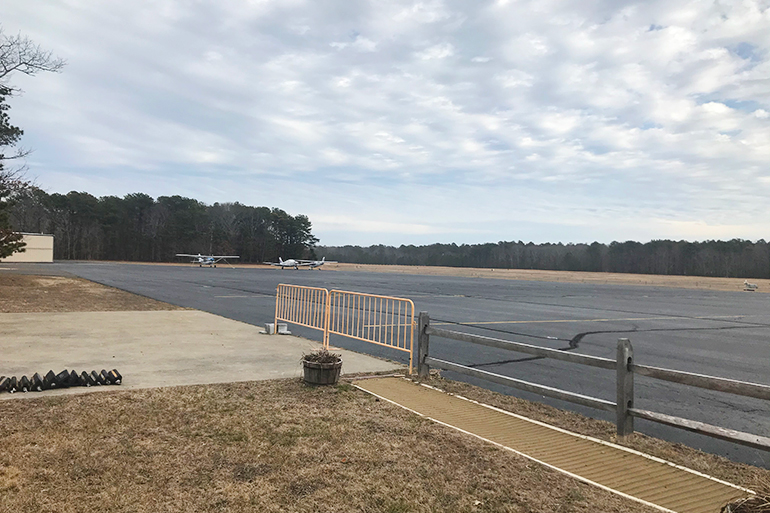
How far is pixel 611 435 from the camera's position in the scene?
518cm

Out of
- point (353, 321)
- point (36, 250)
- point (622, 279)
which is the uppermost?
point (36, 250)

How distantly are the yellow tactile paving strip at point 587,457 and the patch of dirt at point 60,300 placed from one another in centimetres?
1229

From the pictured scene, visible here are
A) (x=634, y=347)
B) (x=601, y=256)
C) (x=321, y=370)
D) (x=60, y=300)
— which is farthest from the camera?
(x=601, y=256)

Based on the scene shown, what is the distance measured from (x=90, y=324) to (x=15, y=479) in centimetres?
921

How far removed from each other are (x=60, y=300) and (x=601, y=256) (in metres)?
128

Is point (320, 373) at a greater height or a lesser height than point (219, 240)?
lesser

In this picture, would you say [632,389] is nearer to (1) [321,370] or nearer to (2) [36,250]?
(1) [321,370]

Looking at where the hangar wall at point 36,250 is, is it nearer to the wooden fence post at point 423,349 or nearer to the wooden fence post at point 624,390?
the wooden fence post at point 423,349

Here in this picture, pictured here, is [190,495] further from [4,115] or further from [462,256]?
[462,256]

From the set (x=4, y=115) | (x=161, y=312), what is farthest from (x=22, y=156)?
(x=161, y=312)

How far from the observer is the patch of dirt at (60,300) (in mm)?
14820

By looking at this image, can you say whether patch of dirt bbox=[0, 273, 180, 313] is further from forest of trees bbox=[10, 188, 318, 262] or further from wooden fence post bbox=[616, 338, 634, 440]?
forest of trees bbox=[10, 188, 318, 262]

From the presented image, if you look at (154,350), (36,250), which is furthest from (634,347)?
(36,250)

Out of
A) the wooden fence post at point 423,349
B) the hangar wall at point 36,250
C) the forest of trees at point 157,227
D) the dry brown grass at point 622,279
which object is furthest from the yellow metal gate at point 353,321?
the forest of trees at point 157,227
